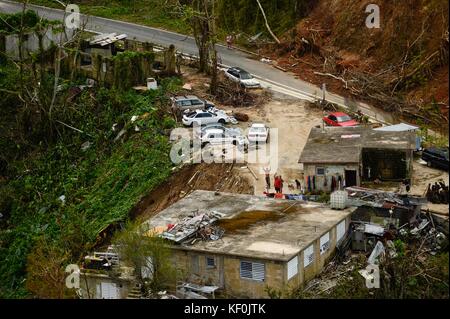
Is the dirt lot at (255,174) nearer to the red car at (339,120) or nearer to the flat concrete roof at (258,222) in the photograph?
the red car at (339,120)

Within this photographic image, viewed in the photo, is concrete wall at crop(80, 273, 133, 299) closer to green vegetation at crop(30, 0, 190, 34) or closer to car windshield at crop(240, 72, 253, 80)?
car windshield at crop(240, 72, 253, 80)

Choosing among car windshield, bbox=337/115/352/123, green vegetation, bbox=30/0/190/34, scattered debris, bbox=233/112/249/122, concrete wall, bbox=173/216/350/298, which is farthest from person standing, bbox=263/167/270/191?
green vegetation, bbox=30/0/190/34

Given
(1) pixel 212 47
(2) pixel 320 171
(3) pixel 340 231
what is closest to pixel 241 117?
(1) pixel 212 47

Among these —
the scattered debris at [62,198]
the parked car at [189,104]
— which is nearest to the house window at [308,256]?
the scattered debris at [62,198]

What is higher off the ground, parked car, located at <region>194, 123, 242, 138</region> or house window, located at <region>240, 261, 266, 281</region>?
parked car, located at <region>194, 123, 242, 138</region>

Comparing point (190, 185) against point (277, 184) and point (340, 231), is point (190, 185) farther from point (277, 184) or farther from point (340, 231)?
point (340, 231)

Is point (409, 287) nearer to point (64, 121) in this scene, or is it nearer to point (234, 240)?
point (234, 240)

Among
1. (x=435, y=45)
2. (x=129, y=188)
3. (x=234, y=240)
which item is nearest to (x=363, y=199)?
(x=234, y=240)
